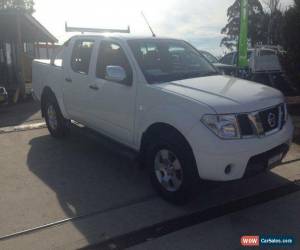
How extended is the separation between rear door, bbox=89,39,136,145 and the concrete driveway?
271mm

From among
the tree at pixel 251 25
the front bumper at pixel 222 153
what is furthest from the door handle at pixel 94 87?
the tree at pixel 251 25

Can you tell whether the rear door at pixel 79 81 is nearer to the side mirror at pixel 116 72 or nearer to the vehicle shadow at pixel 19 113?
the side mirror at pixel 116 72

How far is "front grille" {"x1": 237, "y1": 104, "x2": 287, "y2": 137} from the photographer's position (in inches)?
157

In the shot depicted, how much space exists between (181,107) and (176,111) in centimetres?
7

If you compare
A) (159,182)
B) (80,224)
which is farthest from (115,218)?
(159,182)

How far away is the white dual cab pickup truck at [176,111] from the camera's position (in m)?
3.93

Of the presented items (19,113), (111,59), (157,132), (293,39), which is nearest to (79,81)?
(111,59)

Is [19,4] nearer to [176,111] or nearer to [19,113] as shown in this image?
[19,113]

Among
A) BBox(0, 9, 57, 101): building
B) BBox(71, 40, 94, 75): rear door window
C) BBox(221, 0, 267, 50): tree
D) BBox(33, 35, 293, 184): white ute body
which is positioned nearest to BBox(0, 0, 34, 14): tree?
BBox(221, 0, 267, 50): tree

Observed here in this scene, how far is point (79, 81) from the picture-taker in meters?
6.07

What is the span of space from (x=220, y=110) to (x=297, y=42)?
265 inches

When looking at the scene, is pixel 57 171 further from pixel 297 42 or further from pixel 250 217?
pixel 297 42

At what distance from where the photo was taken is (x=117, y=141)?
5.47 metres

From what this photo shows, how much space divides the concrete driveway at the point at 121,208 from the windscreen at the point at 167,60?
3.68ft
